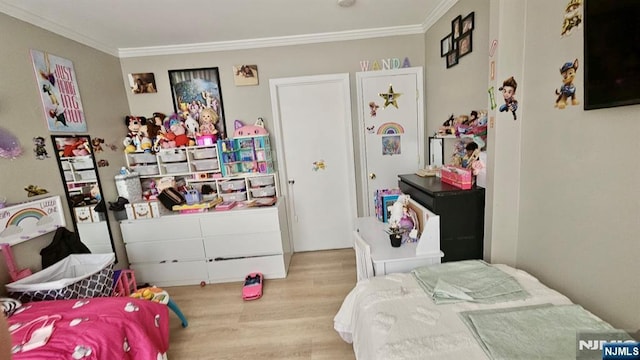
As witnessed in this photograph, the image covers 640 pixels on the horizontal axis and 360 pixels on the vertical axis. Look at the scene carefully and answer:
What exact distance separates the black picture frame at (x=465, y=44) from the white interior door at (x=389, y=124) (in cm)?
68

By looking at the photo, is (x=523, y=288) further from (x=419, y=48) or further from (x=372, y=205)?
(x=419, y=48)

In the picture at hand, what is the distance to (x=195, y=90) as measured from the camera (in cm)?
284

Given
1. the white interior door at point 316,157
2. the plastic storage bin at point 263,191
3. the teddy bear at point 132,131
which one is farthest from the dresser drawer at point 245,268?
the teddy bear at point 132,131

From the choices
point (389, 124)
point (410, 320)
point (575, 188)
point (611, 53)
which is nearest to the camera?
point (611, 53)

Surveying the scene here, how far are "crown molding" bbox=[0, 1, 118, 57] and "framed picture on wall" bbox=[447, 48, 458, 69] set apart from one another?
3177 mm

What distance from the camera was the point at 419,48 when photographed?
2.79 meters

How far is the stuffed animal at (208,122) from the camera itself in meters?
2.80

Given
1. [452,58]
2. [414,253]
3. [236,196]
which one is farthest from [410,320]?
[236,196]

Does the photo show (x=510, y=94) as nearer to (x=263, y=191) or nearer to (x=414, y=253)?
(x=414, y=253)

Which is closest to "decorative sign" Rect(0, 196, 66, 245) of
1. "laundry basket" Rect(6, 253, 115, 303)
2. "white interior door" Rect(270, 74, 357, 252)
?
"laundry basket" Rect(6, 253, 115, 303)

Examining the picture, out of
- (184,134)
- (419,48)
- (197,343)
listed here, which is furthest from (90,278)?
(419,48)

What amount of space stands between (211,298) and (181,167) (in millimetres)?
1380

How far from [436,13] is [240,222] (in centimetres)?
264

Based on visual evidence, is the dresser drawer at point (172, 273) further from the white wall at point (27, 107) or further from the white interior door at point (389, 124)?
A: the white interior door at point (389, 124)
